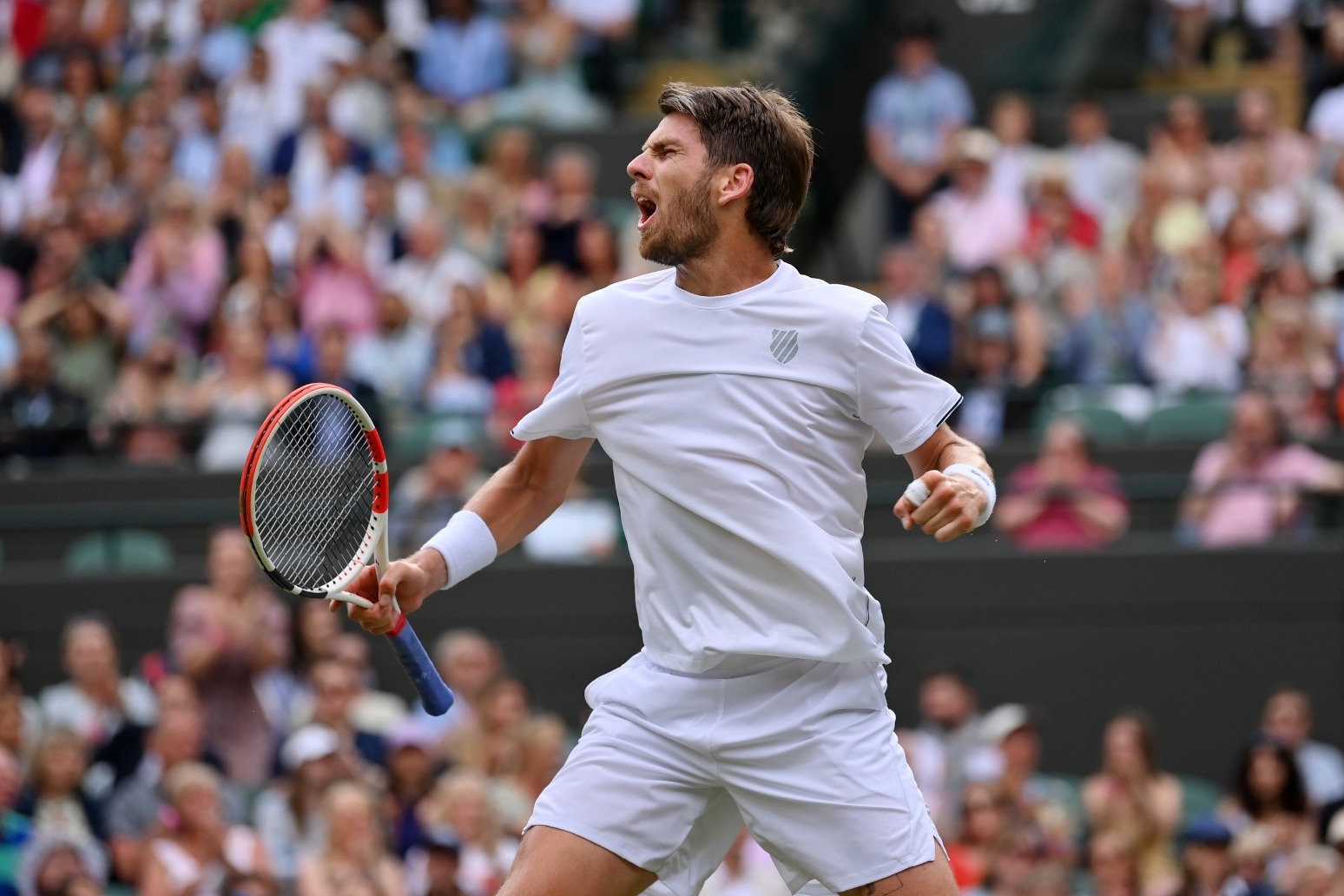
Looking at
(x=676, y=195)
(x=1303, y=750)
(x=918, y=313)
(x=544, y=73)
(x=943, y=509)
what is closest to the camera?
(x=943, y=509)

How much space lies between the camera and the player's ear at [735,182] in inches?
185

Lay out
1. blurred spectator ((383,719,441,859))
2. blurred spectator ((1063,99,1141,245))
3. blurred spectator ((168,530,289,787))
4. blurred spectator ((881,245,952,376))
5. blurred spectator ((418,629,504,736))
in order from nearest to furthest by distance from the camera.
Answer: blurred spectator ((383,719,441,859)), blurred spectator ((418,629,504,736)), blurred spectator ((168,530,289,787)), blurred spectator ((881,245,952,376)), blurred spectator ((1063,99,1141,245))

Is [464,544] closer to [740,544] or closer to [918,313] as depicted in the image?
[740,544]

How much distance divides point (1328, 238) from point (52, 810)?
6752 mm

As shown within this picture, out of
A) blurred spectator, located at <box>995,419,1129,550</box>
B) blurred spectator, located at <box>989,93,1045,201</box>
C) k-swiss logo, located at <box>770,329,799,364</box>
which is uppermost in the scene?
k-swiss logo, located at <box>770,329,799,364</box>

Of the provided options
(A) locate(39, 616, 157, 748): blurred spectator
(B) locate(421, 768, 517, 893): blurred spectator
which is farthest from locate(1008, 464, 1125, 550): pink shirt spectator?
(A) locate(39, 616, 157, 748): blurred spectator

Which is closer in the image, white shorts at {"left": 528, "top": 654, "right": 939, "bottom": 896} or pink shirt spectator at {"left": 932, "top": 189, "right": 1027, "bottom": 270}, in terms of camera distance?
white shorts at {"left": 528, "top": 654, "right": 939, "bottom": 896}

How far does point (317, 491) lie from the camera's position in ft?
16.7

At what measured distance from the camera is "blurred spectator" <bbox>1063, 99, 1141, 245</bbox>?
1270 cm

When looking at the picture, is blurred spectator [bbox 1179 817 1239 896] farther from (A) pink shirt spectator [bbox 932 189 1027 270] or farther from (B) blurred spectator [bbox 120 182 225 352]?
(B) blurred spectator [bbox 120 182 225 352]

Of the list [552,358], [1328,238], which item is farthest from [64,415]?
[1328,238]

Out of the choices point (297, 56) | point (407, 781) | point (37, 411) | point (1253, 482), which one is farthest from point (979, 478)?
point (297, 56)

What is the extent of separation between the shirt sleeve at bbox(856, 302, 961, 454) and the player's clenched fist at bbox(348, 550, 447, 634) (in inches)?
37.5

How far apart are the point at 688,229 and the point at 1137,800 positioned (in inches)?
208
